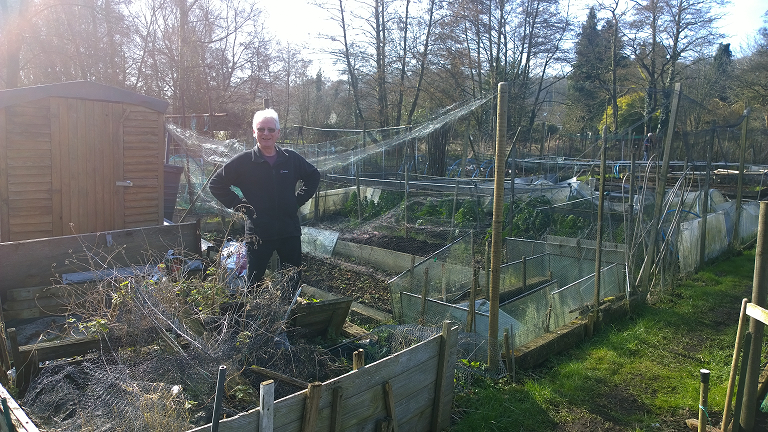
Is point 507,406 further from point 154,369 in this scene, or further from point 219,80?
point 219,80

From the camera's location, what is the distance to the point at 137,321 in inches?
114

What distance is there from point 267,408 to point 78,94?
18.6ft

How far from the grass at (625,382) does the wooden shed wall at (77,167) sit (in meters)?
4.95

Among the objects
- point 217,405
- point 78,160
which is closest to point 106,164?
point 78,160

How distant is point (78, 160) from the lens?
6.36 metres

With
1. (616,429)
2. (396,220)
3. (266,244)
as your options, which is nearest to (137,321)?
(266,244)

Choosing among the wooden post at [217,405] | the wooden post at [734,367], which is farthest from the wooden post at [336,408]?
the wooden post at [734,367]

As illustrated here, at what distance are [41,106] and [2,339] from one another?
404 cm

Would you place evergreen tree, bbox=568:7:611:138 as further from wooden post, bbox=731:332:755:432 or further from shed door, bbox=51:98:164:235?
wooden post, bbox=731:332:755:432

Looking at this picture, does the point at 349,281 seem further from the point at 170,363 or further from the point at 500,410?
the point at 170,363

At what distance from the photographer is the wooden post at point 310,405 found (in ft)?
7.56

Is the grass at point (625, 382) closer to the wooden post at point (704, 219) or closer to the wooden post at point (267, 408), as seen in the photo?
the wooden post at point (267, 408)

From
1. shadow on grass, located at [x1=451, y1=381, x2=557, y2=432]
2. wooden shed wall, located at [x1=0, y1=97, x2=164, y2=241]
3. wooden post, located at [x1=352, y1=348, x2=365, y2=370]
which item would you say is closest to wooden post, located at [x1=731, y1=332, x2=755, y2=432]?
shadow on grass, located at [x1=451, y1=381, x2=557, y2=432]

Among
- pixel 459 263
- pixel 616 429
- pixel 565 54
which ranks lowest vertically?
pixel 616 429
